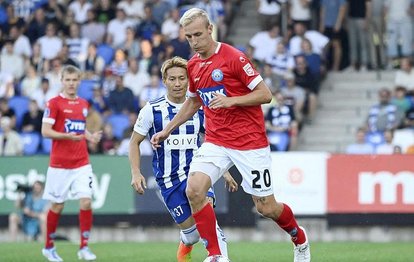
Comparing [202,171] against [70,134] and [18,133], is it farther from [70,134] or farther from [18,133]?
[18,133]

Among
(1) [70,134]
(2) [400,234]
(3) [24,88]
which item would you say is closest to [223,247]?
(1) [70,134]

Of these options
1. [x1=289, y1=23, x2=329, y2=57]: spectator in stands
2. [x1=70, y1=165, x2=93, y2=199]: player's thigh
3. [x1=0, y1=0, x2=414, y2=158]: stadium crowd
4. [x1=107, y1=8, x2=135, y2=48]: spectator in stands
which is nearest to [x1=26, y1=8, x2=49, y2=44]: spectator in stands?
[x1=0, y1=0, x2=414, y2=158]: stadium crowd

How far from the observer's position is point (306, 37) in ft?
85.4

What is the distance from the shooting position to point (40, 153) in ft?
81.0

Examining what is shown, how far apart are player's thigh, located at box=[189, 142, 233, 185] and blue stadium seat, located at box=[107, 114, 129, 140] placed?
12.4 metres

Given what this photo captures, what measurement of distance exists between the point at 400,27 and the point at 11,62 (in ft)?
27.3

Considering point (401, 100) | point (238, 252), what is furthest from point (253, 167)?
point (401, 100)

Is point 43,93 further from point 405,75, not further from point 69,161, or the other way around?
point 69,161

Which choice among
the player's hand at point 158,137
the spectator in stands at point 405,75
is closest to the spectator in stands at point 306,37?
the spectator in stands at point 405,75

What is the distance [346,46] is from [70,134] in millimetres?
11546

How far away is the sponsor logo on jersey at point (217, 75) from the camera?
12172 mm

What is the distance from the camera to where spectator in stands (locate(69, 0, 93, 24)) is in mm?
28406

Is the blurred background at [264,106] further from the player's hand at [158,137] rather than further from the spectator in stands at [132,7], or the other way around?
the player's hand at [158,137]

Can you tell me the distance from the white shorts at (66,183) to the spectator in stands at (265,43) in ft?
31.7
